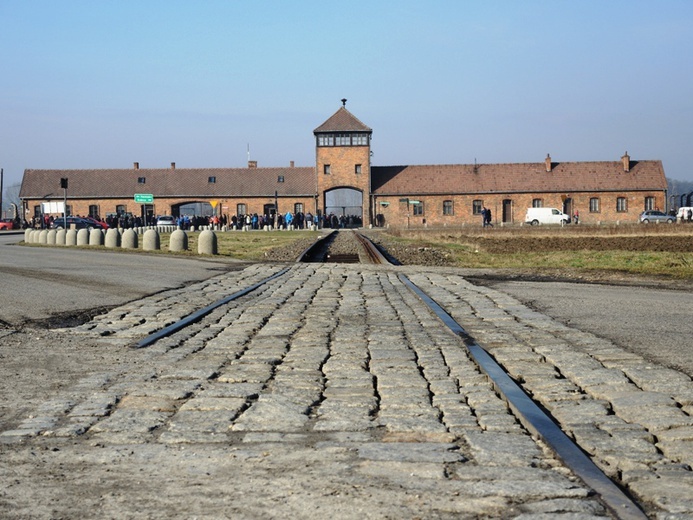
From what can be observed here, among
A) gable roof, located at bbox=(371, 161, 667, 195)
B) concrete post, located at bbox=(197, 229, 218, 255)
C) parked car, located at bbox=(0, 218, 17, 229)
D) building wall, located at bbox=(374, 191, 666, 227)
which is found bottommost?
concrete post, located at bbox=(197, 229, 218, 255)

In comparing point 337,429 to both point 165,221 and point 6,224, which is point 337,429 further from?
point 6,224

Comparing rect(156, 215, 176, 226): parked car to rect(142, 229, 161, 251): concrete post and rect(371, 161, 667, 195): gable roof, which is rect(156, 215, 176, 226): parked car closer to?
rect(371, 161, 667, 195): gable roof

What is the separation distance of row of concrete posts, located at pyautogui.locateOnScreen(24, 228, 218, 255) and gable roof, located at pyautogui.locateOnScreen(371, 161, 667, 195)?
45573 millimetres

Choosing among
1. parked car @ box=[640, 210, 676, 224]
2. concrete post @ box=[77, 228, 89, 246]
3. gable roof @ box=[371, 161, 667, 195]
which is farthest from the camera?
gable roof @ box=[371, 161, 667, 195]

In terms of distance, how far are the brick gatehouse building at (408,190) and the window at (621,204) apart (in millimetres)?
87

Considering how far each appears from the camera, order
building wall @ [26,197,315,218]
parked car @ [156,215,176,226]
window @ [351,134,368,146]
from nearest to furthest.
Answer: parked car @ [156,215,176,226], window @ [351,134,368,146], building wall @ [26,197,315,218]

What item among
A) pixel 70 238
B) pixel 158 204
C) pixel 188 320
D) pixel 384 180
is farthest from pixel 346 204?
pixel 188 320

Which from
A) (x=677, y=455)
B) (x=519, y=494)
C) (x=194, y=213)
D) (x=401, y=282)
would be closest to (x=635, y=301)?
(x=401, y=282)

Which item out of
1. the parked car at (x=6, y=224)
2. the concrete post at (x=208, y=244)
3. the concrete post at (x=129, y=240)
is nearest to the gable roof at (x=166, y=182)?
the parked car at (x=6, y=224)

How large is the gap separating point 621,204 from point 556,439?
7883cm

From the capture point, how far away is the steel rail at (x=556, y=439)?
11.0ft

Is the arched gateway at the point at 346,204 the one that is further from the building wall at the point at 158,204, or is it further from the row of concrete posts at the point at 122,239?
the row of concrete posts at the point at 122,239

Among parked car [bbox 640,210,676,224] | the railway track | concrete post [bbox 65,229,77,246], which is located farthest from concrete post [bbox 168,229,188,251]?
parked car [bbox 640,210,676,224]

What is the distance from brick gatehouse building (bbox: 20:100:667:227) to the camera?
259 ft
